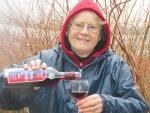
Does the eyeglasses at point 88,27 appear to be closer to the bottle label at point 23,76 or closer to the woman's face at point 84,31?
the woman's face at point 84,31

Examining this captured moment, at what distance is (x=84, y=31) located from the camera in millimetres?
2445

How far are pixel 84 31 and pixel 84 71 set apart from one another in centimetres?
31

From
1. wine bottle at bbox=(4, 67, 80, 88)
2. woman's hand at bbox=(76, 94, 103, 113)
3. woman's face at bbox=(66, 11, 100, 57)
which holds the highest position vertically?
woman's face at bbox=(66, 11, 100, 57)

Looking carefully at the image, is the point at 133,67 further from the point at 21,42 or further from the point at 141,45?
the point at 21,42

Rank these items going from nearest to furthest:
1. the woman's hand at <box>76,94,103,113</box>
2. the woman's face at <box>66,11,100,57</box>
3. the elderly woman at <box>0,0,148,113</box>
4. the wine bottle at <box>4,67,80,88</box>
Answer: the woman's hand at <box>76,94,103,113</box> → the wine bottle at <box>4,67,80,88</box> → the elderly woman at <box>0,0,148,113</box> → the woman's face at <box>66,11,100,57</box>

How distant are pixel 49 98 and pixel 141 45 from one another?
1.56m

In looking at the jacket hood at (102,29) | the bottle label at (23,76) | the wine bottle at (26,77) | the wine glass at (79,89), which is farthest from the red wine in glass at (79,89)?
the jacket hood at (102,29)

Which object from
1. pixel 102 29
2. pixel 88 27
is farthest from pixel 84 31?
pixel 102 29

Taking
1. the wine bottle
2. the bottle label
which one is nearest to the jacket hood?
the wine bottle

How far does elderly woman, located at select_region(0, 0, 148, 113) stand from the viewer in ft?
7.59

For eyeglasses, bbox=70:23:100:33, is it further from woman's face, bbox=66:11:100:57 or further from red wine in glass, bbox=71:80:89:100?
red wine in glass, bbox=71:80:89:100

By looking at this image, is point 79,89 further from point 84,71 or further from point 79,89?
point 84,71

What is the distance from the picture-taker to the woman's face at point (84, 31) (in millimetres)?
2463

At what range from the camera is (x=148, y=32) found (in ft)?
11.4
